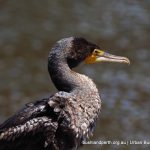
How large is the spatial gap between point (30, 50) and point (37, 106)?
6.87 m

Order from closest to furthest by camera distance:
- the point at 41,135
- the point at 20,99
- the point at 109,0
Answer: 1. the point at 41,135
2. the point at 20,99
3. the point at 109,0

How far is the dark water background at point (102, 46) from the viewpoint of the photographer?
482 inches

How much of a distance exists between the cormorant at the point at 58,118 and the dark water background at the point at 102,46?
4036mm

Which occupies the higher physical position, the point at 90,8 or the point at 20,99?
the point at 90,8

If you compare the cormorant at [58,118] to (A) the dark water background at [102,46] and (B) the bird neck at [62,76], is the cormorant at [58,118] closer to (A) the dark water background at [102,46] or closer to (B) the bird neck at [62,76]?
(B) the bird neck at [62,76]

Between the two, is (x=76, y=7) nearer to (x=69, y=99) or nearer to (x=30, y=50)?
(x=30, y=50)

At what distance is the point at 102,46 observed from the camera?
1387cm

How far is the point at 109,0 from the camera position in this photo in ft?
52.0

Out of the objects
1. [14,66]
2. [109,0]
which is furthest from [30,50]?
[109,0]

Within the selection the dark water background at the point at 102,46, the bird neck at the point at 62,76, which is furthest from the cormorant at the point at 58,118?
the dark water background at the point at 102,46

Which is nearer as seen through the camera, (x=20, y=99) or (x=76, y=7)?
(x=20, y=99)

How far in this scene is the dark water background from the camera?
12.2 metres

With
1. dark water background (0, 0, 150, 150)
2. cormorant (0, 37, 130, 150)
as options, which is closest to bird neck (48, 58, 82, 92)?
cormorant (0, 37, 130, 150)

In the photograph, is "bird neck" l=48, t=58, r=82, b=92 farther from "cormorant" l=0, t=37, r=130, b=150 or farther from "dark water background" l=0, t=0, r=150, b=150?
"dark water background" l=0, t=0, r=150, b=150
